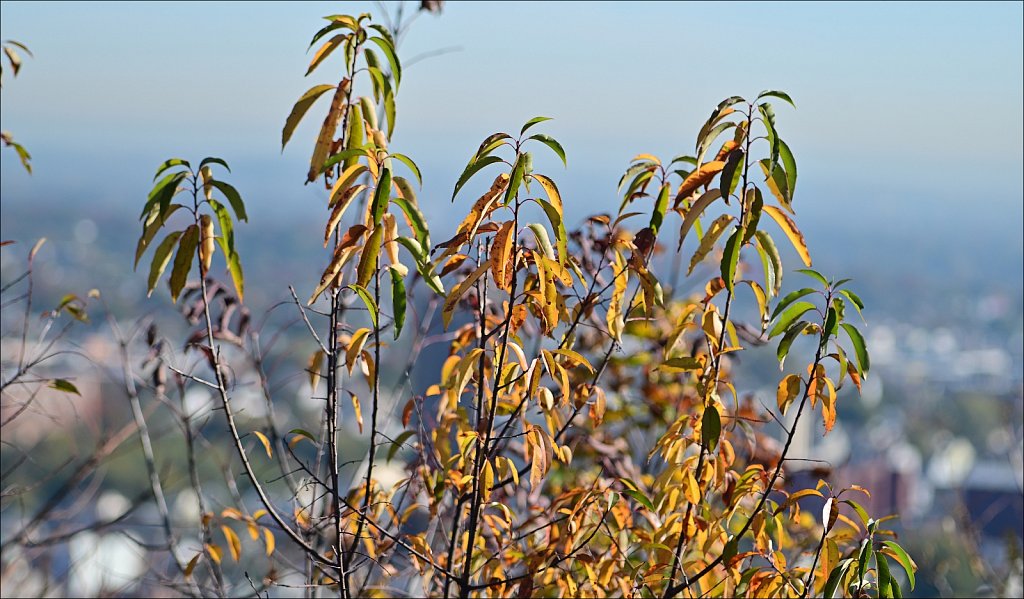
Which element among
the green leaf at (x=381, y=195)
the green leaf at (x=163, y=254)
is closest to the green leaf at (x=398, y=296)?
the green leaf at (x=381, y=195)

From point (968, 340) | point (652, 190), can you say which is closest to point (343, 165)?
point (652, 190)

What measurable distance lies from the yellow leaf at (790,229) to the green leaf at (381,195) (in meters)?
0.51

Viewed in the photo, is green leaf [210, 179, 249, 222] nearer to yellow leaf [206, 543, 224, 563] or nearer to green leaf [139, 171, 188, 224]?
green leaf [139, 171, 188, 224]

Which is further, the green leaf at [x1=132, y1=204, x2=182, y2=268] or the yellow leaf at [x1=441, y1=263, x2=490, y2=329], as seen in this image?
the green leaf at [x1=132, y1=204, x2=182, y2=268]

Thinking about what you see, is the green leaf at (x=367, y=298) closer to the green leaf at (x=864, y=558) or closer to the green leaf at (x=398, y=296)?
the green leaf at (x=398, y=296)

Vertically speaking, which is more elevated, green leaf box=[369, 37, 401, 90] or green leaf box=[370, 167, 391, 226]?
green leaf box=[369, 37, 401, 90]

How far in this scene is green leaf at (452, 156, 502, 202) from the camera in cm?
114

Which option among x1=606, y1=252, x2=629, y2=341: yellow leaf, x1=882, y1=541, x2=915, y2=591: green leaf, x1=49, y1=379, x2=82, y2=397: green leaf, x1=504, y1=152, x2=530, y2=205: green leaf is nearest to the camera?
x1=504, y1=152, x2=530, y2=205: green leaf

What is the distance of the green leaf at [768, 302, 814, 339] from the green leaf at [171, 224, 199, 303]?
81cm

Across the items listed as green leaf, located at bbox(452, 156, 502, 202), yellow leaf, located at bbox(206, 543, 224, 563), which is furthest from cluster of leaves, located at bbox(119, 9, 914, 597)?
yellow leaf, located at bbox(206, 543, 224, 563)

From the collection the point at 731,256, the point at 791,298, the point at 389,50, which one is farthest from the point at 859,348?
the point at 389,50

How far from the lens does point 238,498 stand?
2.18 metres

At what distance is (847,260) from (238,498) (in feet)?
101

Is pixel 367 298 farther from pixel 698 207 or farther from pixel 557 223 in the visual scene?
pixel 698 207
